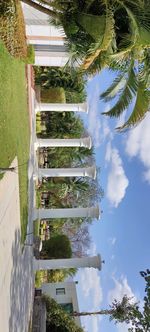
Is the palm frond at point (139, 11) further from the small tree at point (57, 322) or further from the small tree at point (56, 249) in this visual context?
the small tree at point (56, 249)

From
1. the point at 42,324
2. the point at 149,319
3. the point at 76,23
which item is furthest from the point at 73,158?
the point at 76,23

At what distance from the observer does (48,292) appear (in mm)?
39812

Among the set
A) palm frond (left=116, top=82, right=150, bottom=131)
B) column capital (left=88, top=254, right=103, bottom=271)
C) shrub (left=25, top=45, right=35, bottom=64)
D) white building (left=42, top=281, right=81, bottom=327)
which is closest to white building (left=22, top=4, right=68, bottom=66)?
shrub (left=25, top=45, right=35, bottom=64)

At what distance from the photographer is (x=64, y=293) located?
40.6 m

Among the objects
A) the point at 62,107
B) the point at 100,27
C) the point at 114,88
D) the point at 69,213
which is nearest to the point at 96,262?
the point at 69,213

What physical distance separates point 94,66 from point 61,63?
16.3 metres

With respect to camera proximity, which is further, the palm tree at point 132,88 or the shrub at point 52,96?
the shrub at point 52,96

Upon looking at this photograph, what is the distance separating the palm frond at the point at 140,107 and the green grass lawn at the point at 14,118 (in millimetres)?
5204

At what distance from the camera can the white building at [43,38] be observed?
26312mm

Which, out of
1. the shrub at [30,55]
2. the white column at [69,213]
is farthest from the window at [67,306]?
the shrub at [30,55]

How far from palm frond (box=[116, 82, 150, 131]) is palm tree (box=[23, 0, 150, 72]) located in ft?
6.28

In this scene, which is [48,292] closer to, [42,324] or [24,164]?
[42,324]

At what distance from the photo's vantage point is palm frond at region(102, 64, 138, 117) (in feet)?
51.1

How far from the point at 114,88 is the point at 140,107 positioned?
1384 millimetres
